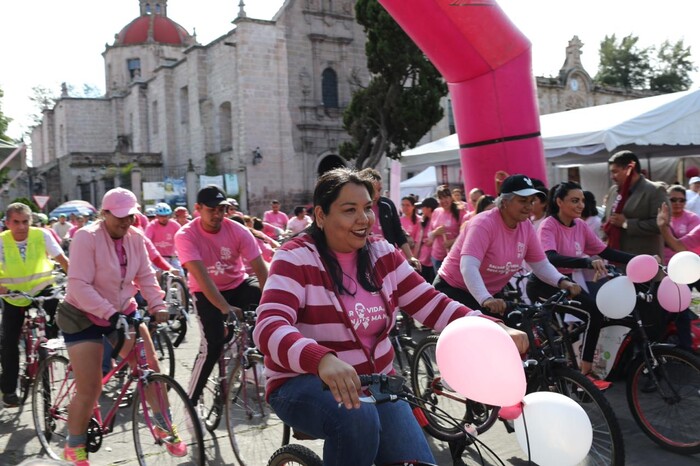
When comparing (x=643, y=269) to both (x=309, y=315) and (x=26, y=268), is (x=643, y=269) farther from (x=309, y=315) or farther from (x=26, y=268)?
(x=26, y=268)

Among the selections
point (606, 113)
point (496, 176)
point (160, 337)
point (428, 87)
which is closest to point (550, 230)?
point (496, 176)

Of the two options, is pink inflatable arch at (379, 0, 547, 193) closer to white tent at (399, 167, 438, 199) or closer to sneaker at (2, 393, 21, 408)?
sneaker at (2, 393, 21, 408)

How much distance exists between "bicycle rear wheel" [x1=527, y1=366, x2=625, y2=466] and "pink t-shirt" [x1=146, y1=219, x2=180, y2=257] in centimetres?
938

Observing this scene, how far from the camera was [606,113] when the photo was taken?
43.9 feet

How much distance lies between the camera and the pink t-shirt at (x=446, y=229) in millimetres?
10445

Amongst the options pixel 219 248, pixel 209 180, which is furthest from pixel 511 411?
pixel 209 180

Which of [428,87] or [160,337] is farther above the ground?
[428,87]

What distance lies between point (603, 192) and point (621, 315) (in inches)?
580

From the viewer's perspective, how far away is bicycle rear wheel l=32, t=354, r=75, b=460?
17.4ft

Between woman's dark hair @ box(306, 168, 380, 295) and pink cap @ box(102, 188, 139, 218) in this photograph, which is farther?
pink cap @ box(102, 188, 139, 218)

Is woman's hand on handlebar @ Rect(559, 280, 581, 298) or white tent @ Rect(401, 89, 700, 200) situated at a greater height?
white tent @ Rect(401, 89, 700, 200)

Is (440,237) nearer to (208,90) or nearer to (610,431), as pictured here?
(610,431)

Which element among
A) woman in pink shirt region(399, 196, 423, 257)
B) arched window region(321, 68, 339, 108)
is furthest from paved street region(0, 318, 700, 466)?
arched window region(321, 68, 339, 108)

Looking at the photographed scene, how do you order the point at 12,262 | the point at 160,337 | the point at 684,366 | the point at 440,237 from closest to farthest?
the point at 684,366 → the point at 12,262 → the point at 160,337 → the point at 440,237
